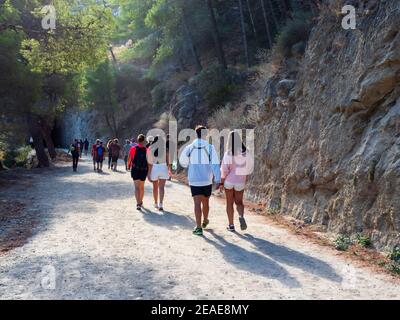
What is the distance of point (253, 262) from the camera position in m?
6.72

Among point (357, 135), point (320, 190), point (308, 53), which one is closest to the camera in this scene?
point (357, 135)

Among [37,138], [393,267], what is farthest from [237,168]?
[37,138]

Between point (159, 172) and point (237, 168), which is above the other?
point (237, 168)

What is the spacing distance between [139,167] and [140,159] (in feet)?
0.72

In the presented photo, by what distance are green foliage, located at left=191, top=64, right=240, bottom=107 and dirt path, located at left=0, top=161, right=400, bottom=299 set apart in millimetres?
14838

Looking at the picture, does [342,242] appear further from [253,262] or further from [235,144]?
[235,144]

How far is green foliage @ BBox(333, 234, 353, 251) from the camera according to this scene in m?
7.57

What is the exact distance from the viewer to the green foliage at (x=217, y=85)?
24.8 metres

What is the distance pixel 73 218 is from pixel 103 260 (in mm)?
4082

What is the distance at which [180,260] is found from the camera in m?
6.80

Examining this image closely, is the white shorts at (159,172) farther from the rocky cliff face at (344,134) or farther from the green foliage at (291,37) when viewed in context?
the green foliage at (291,37)

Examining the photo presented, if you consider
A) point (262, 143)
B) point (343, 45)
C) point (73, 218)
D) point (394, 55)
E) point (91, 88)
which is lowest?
point (73, 218)
